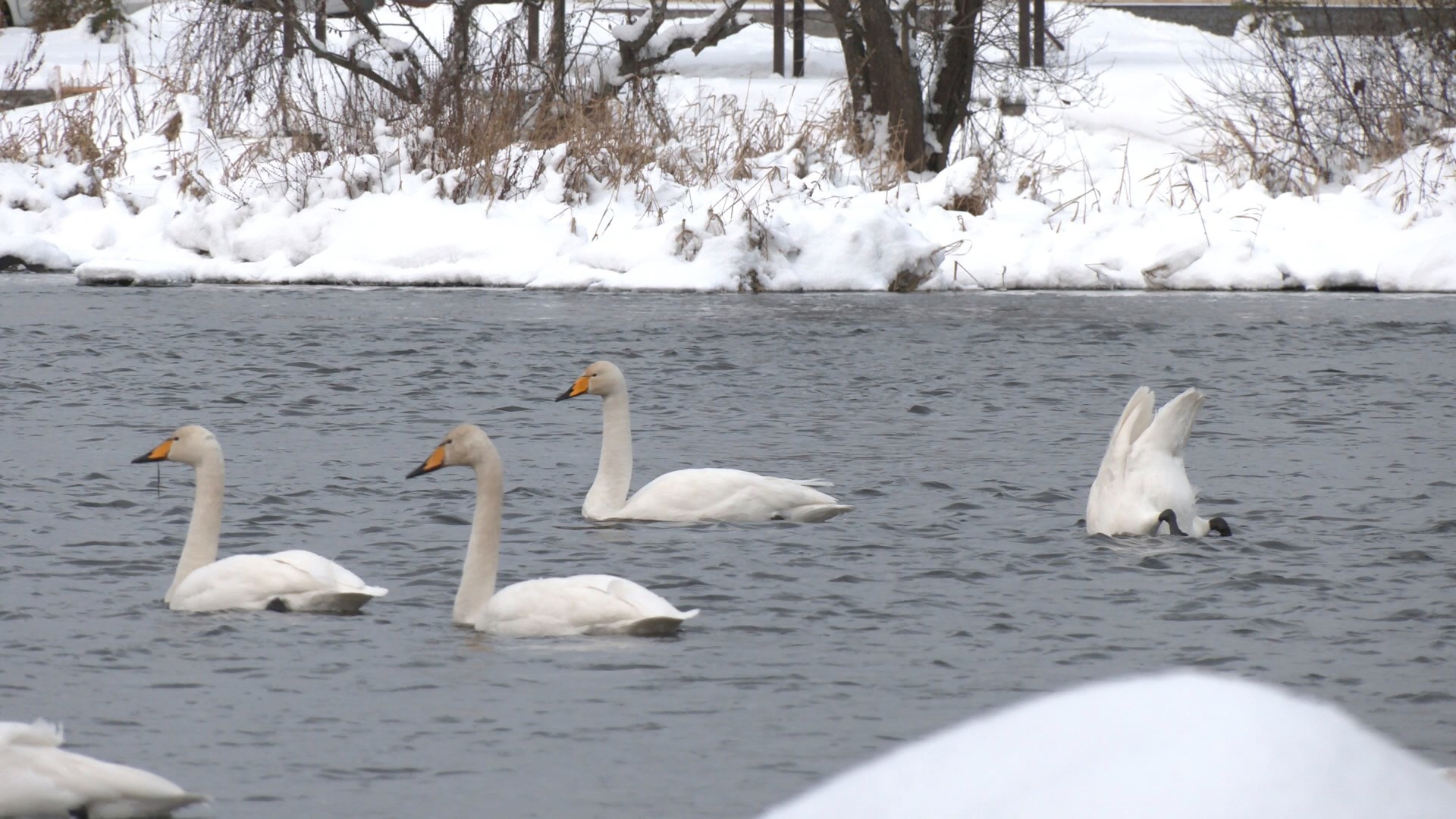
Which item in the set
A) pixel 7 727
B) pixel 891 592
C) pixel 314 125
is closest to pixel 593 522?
pixel 891 592

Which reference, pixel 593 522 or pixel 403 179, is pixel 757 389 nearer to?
pixel 593 522

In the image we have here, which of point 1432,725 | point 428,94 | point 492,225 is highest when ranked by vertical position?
point 428,94

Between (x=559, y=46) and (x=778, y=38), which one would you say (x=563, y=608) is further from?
(x=778, y=38)

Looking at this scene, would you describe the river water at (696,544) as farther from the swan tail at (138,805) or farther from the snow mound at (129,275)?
the snow mound at (129,275)

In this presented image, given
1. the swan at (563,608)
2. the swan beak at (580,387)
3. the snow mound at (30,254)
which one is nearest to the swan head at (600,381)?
the swan beak at (580,387)

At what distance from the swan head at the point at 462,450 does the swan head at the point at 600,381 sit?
1.64 m

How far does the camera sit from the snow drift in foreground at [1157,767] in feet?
5.57

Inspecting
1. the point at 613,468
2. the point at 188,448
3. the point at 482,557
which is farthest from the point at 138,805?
the point at 613,468

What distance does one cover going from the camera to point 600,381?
8508 millimetres

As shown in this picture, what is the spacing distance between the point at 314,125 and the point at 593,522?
13235mm

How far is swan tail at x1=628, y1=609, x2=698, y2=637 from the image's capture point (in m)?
6.03

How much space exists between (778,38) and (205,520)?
22.0 metres

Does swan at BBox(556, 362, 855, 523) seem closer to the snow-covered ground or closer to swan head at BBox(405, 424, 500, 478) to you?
swan head at BBox(405, 424, 500, 478)

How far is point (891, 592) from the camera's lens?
677cm
